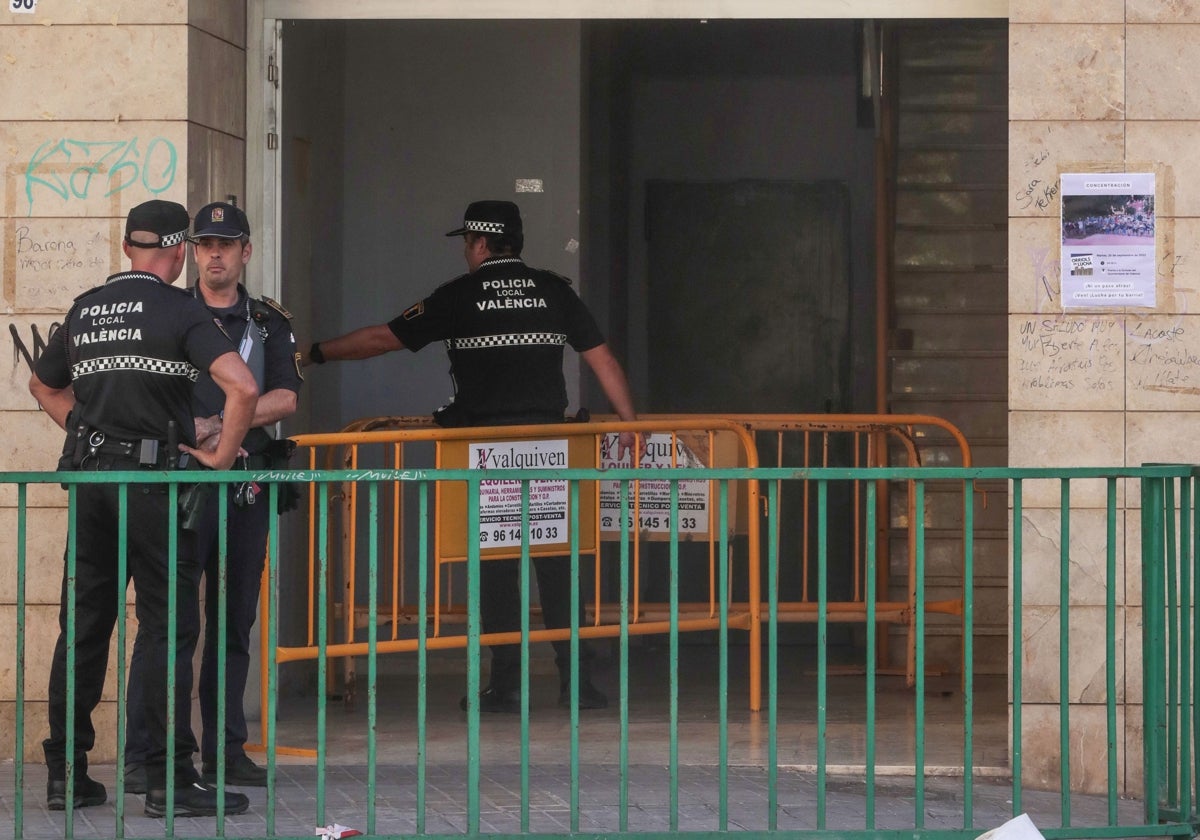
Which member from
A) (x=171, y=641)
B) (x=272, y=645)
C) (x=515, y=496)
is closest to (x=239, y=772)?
(x=171, y=641)

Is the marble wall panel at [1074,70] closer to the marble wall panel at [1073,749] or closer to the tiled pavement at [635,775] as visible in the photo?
the marble wall panel at [1073,749]

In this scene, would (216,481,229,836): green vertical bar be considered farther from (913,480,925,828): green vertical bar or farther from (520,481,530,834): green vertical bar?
(913,480,925,828): green vertical bar

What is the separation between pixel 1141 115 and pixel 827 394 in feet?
15.4

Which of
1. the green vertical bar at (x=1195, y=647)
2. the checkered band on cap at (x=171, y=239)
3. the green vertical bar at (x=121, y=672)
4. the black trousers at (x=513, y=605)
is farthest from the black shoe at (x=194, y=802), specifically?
the green vertical bar at (x=1195, y=647)

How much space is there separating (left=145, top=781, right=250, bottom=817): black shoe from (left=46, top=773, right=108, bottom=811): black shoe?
311 millimetres

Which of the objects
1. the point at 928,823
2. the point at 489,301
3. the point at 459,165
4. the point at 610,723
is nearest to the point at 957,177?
the point at 459,165

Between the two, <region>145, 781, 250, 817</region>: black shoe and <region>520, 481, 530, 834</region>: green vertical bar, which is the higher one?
<region>520, 481, 530, 834</region>: green vertical bar

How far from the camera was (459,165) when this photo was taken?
34.6ft

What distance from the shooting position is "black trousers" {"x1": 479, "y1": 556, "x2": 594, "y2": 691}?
8664 mm

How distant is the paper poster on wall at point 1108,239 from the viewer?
721 cm

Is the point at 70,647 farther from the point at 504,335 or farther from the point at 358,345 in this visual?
the point at 504,335

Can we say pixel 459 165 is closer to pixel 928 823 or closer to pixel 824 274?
pixel 824 274

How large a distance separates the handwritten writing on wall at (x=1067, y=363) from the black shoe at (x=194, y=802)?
3245mm

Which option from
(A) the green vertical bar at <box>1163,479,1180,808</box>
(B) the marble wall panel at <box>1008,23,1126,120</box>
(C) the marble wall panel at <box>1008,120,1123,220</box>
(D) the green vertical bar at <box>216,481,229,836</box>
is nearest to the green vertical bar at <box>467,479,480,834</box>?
(D) the green vertical bar at <box>216,481,229,836</box>
